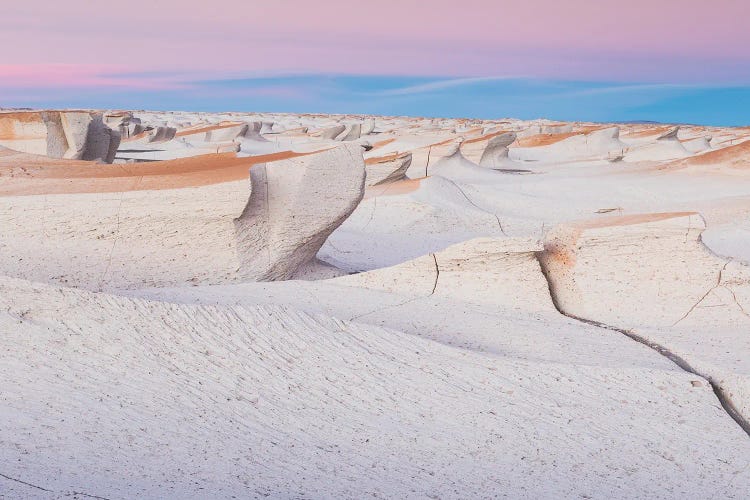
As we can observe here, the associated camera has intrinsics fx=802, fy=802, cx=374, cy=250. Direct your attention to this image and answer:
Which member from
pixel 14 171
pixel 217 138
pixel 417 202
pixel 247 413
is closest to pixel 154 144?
pixel 217 138

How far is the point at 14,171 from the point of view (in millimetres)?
6387

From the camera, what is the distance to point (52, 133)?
11.3 metres

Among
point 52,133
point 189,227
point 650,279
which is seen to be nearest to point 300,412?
point 650,279

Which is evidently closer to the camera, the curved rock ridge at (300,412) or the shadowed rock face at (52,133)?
the curved rock ridge at (300,412)

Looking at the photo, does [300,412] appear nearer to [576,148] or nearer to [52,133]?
[52,133]

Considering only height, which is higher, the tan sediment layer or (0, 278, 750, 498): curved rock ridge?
the tan sediment layer

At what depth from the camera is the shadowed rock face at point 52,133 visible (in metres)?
11.1

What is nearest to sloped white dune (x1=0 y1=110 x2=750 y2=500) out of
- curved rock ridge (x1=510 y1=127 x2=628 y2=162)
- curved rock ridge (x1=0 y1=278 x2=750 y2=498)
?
curved rock ridge (x1=0 y1=278 x2=750 y2=498)

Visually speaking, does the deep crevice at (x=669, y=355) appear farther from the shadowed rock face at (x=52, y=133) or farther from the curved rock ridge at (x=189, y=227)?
the shadowed rock face at (x=52, y=133)

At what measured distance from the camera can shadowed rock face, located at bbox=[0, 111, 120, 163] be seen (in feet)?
36.6

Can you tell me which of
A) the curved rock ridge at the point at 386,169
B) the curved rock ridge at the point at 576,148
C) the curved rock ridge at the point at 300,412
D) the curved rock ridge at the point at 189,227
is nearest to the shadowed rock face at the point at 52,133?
the curved rock ridge at the point at 386,169

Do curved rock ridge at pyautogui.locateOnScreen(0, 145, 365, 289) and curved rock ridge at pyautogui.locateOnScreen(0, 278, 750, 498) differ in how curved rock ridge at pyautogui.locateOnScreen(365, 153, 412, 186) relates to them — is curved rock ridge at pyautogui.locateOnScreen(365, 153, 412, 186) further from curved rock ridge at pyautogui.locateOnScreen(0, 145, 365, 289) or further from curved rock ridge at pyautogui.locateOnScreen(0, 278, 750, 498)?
curved rock ridge at pyautogui.locateOnScreen(0, 278, 750, 498)

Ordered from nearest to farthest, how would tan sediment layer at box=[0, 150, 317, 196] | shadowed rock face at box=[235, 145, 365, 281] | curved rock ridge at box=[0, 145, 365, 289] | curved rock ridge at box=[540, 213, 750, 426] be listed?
curved rock ridge at box=[540, 213, 750, 426]
curved rock ridge at box=[0, 145, 365, 289]
tan sediment layer at box=[0, 150, 317, 196]
shadowed rock face at box=[235, 145, 365, 281]

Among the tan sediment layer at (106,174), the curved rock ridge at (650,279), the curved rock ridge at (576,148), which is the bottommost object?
the curved rock ridge at (576,148)
